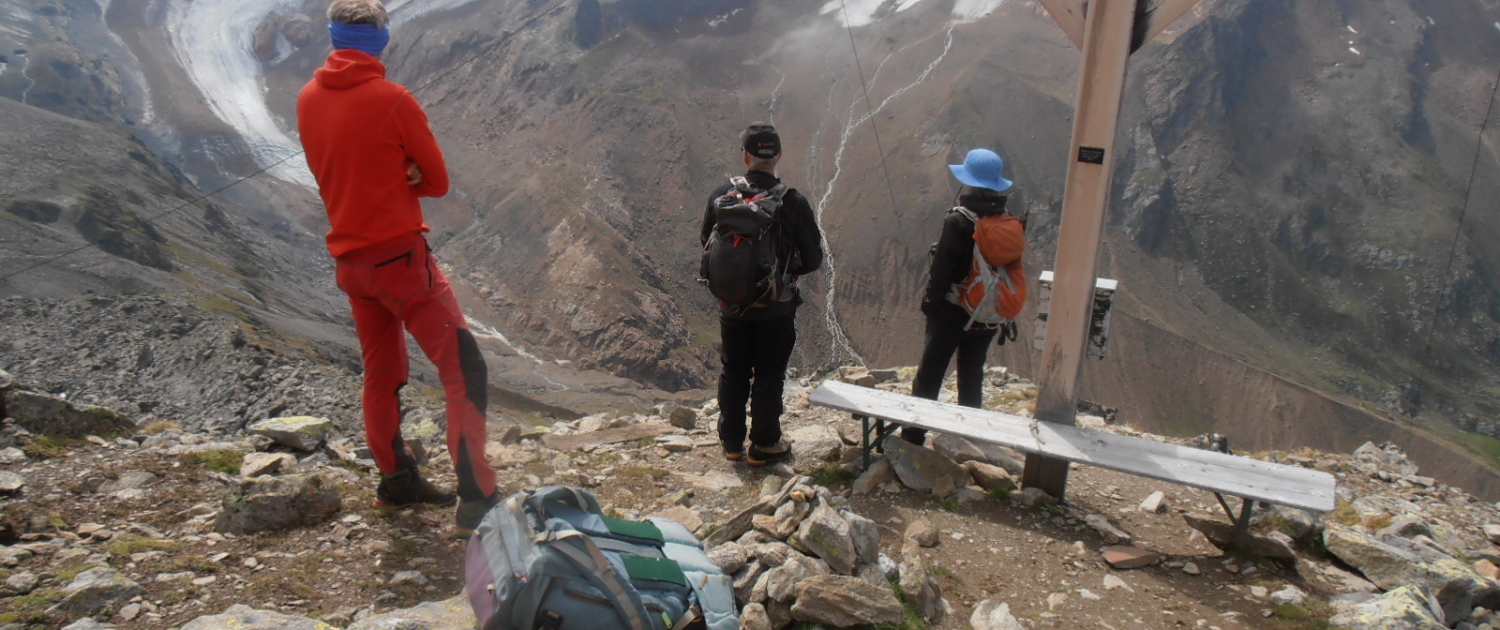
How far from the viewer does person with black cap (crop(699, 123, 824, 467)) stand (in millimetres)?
4918

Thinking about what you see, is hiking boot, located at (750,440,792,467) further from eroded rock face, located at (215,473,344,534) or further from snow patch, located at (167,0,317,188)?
snow patch, located at (167,0,317,188)

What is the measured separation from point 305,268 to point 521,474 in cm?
4086

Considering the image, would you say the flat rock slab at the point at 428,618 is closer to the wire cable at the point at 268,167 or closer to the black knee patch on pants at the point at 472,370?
the black knee patch on pants at the point at 472,370

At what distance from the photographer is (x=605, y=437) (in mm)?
7324

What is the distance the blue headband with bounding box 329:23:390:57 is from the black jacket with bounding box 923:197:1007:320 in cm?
326

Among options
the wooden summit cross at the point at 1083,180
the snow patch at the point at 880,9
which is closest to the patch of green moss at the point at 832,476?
the wooden summit cross at the point at 1083,180

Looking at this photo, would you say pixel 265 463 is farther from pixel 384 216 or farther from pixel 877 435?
pixel 877 435

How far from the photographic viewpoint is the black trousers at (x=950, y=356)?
212 inches

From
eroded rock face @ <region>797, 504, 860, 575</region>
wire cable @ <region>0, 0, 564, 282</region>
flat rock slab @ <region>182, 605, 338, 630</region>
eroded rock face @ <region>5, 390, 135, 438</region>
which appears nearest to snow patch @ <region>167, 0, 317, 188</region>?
wire cable @ <region>0, 0, 564, 282</region>

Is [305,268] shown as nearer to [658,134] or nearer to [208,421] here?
[658,134]

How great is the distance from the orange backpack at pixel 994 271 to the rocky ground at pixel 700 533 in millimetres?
1000

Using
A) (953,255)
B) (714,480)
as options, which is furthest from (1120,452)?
(714,480)

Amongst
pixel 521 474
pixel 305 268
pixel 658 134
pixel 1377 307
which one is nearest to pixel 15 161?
pixel 305 268

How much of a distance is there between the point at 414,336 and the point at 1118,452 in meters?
3.81
